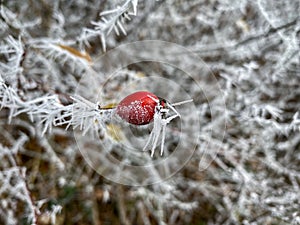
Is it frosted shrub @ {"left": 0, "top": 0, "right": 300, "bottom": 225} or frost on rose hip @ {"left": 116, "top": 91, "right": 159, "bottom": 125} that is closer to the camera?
frost on rose hip @ {"left": 116, "top": 91, "right": 159, "bottom": 125}

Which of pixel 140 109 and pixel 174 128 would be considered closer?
pixel 140 109

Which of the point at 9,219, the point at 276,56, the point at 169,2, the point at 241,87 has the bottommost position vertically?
the point at 9,219

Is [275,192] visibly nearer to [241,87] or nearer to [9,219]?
[241,87]

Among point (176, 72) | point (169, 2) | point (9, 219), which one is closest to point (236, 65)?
point (176, 72)

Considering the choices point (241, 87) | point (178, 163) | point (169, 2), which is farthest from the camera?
point (241, 87)

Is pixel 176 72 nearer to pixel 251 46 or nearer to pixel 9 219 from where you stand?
pixel 251 46

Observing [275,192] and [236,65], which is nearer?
[275,192]

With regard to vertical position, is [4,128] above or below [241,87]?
below

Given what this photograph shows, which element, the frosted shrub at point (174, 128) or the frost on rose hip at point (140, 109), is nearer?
the frost on rose hip at point (140, 109)

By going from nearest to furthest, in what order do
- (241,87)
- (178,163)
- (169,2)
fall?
(178,163) < (169,2) < (241,87)

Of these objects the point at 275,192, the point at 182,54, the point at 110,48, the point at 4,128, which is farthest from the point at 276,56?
the point at 4,128
